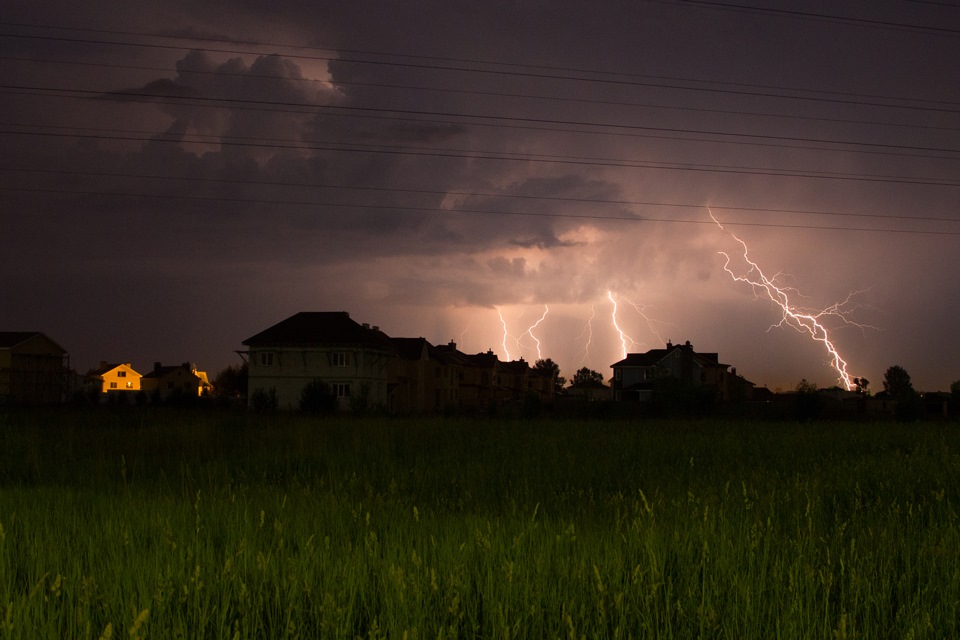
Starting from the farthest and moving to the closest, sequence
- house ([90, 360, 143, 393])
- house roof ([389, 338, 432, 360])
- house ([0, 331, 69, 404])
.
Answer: house ([90, 360, 143, 393]) < house roof ([389, 338, 432, 360]) < house ([0, 331, 69, 404])

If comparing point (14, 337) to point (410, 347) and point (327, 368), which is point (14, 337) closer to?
point (327, 368)

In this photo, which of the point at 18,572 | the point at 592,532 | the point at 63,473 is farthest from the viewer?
the point at 63,473

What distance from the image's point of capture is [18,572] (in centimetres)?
→ 540

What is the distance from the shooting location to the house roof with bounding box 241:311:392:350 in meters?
70.1

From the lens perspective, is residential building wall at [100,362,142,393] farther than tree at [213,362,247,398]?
Yes

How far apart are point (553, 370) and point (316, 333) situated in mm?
106586

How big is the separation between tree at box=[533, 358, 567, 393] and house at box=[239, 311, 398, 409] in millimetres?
96258

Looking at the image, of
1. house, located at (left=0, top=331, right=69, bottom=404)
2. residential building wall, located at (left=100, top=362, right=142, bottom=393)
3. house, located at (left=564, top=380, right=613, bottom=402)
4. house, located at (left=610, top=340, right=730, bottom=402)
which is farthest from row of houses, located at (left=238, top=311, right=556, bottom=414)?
residential building wall, located at (left=100, top=362, right=142, bottom=393)

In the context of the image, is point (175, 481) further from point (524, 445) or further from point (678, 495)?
point (524, 445)

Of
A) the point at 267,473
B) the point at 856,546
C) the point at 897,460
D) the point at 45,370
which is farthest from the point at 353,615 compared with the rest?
the point at 45,370

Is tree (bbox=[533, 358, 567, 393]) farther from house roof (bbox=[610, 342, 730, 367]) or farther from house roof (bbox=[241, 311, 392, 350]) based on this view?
house roof (bbox=[241, 311, 392, 350])

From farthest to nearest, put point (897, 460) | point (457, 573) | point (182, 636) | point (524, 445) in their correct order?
point (524, 445), point (897, 460), point (457, 573), point (182, 636)

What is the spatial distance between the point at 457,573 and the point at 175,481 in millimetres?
7601

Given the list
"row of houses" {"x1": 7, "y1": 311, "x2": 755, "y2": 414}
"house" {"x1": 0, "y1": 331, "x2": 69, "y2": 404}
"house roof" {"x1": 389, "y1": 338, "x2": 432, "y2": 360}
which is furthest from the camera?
"house roof" {"x1": 389, "y1": 338, "x2": 432, "y2": 360}
